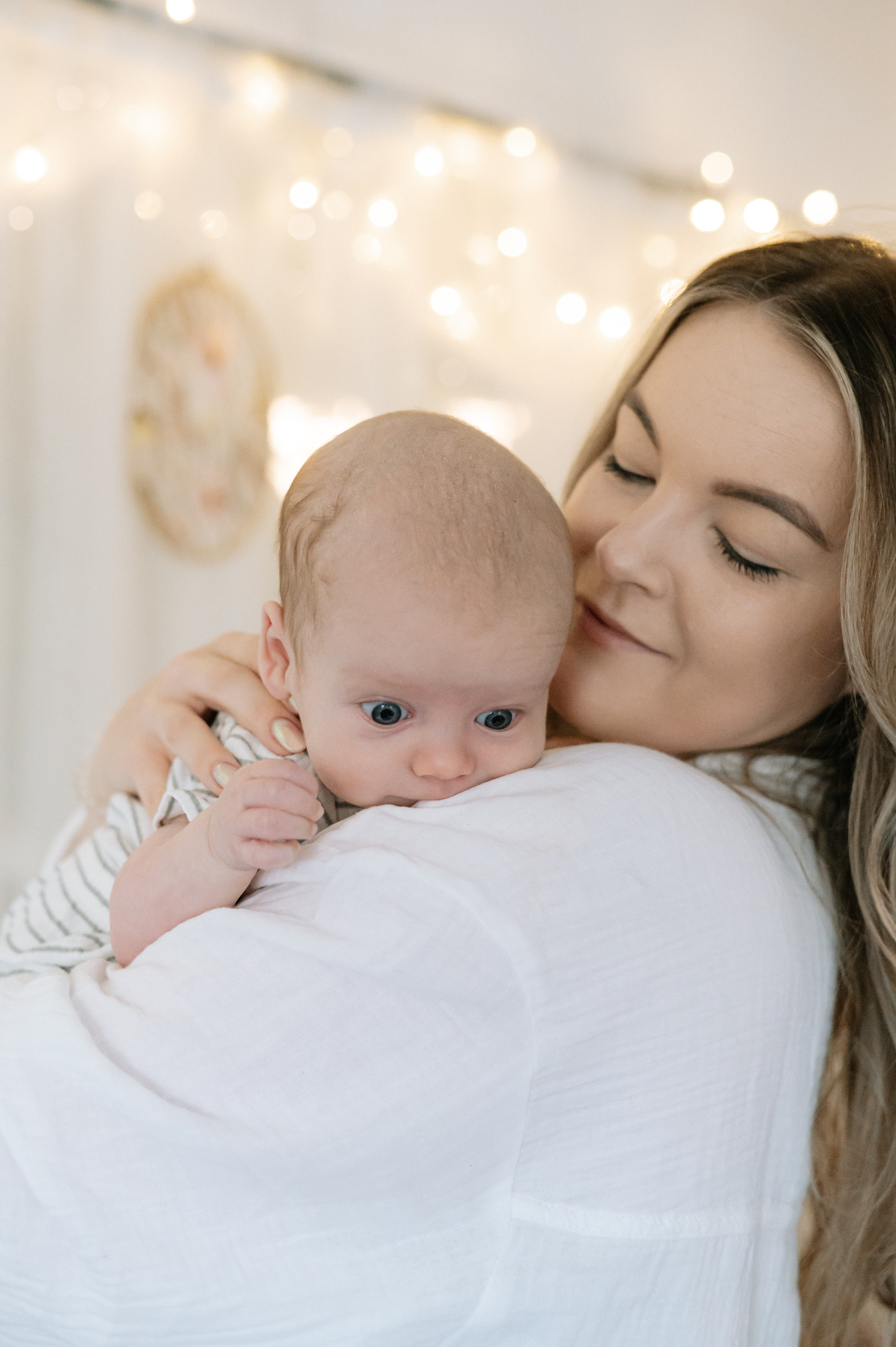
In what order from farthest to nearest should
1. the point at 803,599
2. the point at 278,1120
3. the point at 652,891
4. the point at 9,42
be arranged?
the point at 9,42 → the point at 803,599 → the point at 652,891 → the point at 278,1120

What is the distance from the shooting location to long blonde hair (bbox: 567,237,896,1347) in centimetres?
104

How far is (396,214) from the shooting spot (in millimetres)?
3562

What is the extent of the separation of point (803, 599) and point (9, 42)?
104 inches

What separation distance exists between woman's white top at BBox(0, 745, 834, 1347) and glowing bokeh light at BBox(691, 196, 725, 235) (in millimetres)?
3414

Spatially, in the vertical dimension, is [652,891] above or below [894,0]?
below

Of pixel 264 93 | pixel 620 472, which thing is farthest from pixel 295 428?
pixel 620 472

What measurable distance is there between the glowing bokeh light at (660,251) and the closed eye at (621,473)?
293 cm

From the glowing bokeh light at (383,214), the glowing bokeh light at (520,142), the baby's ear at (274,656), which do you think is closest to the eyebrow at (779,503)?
the baby's ear at (274,656)

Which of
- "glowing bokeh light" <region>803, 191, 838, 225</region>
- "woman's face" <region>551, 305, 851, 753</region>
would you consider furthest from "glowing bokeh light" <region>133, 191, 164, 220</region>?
"woman's face" <region>551, 305, 851, 753</region>

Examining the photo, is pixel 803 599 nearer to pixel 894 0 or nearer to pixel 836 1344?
pixel 836 1344

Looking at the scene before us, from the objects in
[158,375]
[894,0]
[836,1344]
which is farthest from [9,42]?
[836,1344]

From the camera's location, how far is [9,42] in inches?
106

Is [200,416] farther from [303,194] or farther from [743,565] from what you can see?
[743,565]

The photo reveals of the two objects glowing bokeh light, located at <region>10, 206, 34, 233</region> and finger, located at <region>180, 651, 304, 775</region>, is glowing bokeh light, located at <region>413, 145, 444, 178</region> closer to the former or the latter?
glowing bokeh light, located at <region>10, 206, 34, 233</region>
